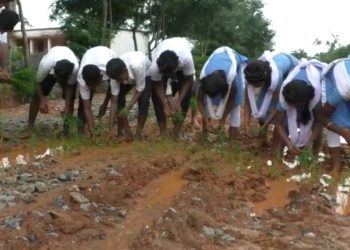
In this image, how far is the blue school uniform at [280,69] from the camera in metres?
7.41

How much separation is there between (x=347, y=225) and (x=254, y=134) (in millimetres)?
3906

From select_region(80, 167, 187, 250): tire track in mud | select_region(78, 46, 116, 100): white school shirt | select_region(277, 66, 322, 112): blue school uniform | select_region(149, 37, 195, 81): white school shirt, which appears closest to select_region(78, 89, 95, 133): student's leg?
select_region(78, 46, 116, 100): white school shirt

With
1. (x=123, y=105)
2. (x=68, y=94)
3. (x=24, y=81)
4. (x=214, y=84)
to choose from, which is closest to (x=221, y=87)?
(x=214, y=84)

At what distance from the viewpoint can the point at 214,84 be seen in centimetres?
714

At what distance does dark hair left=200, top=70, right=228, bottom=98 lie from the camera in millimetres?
7148

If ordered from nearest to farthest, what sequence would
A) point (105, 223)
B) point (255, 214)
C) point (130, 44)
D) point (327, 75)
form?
point (105, 223), point (255, 214), point (327, 75), point (130, 44)

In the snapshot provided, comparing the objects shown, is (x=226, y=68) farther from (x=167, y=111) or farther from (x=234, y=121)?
(x=167, y=111)

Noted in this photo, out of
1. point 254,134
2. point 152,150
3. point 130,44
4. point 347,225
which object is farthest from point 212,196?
point 130,44

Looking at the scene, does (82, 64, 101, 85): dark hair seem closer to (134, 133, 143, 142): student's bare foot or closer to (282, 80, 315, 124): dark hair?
(134, 133, 143, 142): student's bare foot

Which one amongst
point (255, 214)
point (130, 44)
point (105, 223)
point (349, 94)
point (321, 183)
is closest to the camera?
point (105, 223)

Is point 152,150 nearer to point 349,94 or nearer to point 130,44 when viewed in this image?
point 349,94

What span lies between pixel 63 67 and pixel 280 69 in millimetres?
2631

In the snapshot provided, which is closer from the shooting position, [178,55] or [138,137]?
[178,55]

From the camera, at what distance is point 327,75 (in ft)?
22.2
